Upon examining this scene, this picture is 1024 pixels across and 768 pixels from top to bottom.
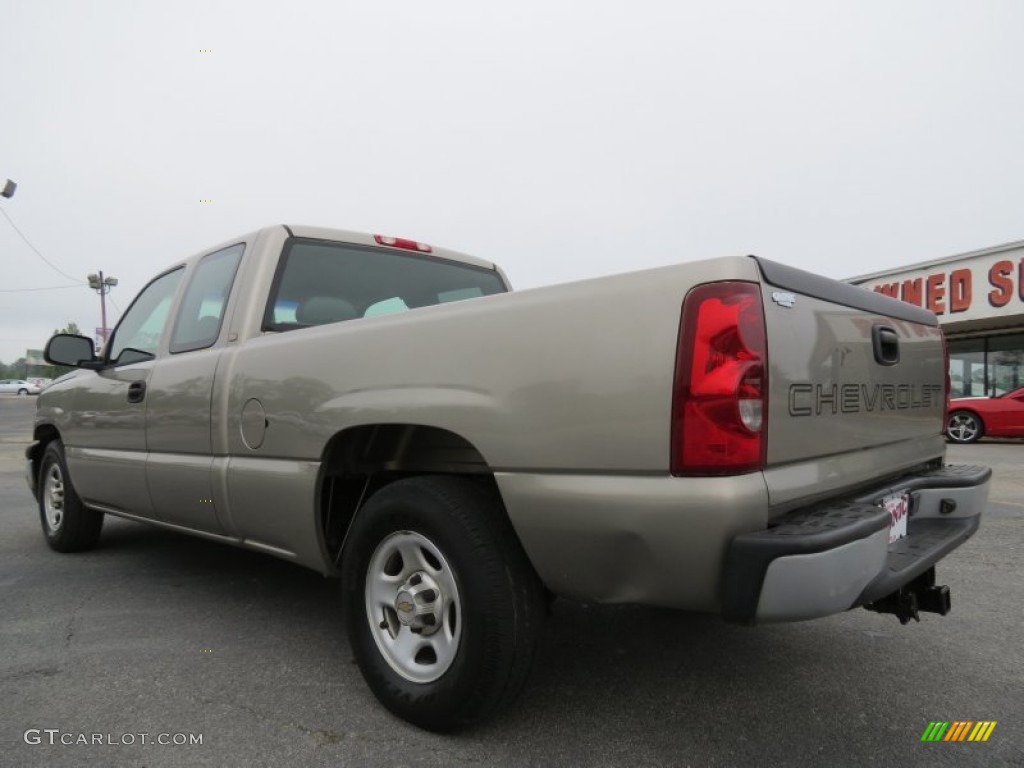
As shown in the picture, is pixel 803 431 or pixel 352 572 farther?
pixel 352 572

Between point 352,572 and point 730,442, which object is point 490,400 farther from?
point 352,572

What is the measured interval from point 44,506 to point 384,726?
12.7 feet

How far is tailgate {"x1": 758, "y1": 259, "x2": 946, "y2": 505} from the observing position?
189 centimetres

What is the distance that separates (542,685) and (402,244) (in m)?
2.31

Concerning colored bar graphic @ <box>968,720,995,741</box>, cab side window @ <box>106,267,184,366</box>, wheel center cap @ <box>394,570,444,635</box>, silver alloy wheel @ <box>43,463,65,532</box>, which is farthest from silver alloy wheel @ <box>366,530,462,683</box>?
silver alloy wheel @ <box>43,463,65,532</box>

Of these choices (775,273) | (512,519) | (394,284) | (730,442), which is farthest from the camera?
(394,284)

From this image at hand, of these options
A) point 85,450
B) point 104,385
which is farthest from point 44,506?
point 104,385

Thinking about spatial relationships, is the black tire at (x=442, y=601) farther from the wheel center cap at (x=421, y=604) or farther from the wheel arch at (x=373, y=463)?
the wheel arch at (x=373, y=463)

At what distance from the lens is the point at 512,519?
80.5 inches

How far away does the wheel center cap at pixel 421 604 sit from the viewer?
7.50 ft

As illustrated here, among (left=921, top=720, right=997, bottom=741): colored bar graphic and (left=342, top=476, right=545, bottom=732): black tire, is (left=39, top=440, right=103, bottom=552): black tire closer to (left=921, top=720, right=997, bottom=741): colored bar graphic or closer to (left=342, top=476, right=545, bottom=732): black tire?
(left=342, top=476, right=545, bottom=732): black tire

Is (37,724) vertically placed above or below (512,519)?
below

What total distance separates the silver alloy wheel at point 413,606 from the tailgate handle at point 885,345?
159cm

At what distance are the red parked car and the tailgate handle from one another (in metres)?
11.9
